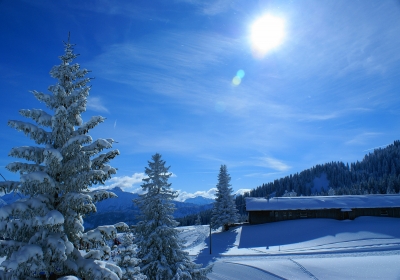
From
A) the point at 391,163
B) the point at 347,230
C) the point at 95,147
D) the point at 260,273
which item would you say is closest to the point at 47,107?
the point at 95,147

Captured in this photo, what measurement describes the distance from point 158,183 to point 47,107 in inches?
384

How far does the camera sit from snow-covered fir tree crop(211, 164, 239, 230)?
43.3 metres

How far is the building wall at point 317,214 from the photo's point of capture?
43.9m

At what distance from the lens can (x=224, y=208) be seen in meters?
43.9

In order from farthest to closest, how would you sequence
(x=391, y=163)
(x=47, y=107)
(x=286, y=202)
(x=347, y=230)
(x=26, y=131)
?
(x=391, y=163), (x=286, y=202), (x=347, y=230), (x=47, y=107), (x=26, y=131)

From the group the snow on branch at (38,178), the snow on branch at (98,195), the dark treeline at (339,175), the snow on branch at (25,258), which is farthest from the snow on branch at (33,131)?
the dark treeline at (339,175)

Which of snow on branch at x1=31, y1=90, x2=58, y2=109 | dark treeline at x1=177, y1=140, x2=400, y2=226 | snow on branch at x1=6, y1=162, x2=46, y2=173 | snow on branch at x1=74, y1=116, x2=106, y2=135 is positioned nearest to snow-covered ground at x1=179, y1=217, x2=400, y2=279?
snow on branch at x1=74, y1=116, x2=106, y2=135

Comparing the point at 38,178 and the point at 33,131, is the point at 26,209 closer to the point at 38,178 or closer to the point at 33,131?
the point at 38,178

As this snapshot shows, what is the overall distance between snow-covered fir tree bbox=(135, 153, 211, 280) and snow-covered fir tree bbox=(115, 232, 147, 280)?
1.89 meters

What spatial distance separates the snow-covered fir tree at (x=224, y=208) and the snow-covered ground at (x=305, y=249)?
177 cm

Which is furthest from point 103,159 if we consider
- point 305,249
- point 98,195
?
→ point 305,249

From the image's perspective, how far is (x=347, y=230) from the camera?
3634 cm

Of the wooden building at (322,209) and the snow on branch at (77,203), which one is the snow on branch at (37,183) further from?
the wooden building at (322,209)

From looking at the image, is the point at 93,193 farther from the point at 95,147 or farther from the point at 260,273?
the point at 260,273
